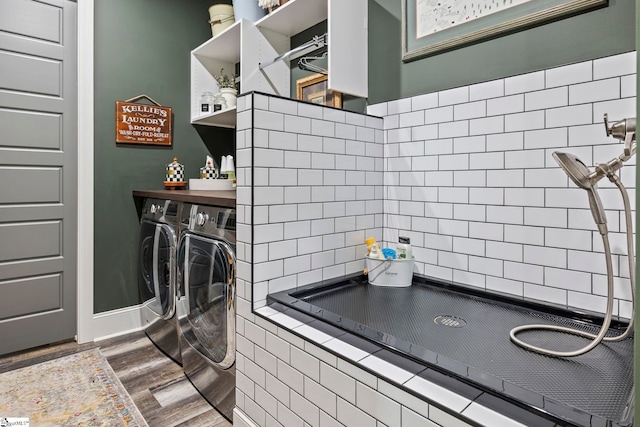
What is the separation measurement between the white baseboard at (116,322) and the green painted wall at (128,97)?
5 cm

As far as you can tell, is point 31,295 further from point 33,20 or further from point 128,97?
point 33,20

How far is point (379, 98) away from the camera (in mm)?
1764

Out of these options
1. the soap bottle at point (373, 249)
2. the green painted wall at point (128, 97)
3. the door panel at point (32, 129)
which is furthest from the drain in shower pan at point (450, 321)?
the door panel at point (32, 129)

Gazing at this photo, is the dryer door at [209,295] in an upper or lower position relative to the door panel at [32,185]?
lower

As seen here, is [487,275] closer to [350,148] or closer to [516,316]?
[516,316]

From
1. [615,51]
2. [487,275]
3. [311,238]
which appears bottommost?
[487,275]

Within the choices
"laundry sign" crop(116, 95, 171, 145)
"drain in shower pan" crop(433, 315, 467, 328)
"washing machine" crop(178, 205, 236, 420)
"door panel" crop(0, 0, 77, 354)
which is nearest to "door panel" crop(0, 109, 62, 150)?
"door panel" crop(0, 0, 77, 354)

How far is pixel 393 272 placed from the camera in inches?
59.7

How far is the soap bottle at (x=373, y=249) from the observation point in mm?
1566

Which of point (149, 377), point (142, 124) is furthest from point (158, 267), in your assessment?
point (142, 124)

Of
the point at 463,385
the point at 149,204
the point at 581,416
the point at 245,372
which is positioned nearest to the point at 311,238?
the point at 245,372

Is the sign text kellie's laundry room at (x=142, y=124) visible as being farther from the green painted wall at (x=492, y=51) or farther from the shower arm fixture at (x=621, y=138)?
the shower arm fixture at (x=621, y=138)

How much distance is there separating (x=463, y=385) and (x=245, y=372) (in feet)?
2.85

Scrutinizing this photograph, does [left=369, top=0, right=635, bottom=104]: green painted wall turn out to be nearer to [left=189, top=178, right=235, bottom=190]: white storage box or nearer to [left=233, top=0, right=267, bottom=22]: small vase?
[left=233, top=0, right=267, bottom=22]: small vase
